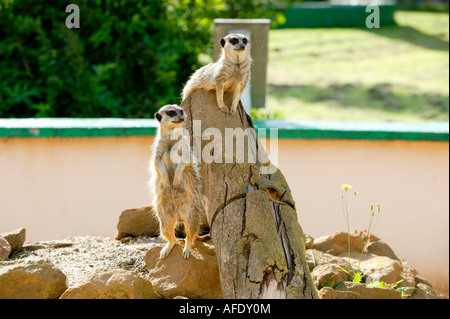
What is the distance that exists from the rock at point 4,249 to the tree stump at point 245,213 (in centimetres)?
118

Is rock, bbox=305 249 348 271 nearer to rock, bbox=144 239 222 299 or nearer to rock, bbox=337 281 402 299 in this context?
rock, bbox=337 281 402 299

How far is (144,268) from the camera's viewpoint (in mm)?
3549

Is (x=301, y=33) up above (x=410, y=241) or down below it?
above

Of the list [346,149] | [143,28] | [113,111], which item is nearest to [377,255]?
[346,149]

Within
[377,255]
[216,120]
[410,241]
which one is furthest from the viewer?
[410,241]

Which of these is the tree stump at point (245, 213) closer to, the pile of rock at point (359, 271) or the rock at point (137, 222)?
the pile of rock at point (359, 271)

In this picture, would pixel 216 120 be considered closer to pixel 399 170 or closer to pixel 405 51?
pixel 399 170

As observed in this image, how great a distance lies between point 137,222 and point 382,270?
60.7 inches

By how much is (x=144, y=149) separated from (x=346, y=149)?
5.24 feet

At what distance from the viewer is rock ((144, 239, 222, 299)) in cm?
316

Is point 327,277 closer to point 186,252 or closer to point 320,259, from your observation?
point 320,259

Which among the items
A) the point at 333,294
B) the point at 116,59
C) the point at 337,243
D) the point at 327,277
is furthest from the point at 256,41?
the point at 333,294

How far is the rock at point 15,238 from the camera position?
379cm

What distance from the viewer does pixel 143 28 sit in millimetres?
7359
